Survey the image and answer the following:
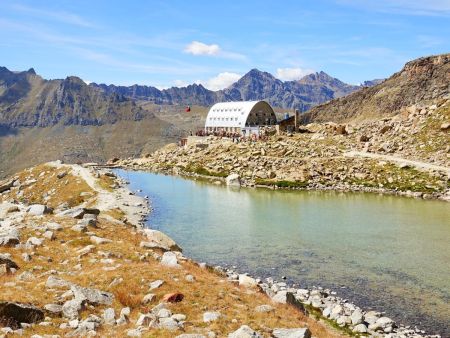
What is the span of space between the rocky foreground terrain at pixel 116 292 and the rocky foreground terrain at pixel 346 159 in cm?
5834

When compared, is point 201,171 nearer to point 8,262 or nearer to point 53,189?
point 53,189

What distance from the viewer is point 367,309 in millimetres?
30328

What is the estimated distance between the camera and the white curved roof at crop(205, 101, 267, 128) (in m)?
152

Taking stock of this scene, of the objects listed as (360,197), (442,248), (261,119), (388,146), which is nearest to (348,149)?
(388,146)

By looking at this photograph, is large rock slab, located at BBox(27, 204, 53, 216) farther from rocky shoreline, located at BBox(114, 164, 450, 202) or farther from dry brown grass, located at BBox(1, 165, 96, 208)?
rocky shoreline, located at BBox(114, 164, 450, 202)

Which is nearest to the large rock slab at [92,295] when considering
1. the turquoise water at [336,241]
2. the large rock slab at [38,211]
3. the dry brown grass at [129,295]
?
the dry brown grass at [129,295]

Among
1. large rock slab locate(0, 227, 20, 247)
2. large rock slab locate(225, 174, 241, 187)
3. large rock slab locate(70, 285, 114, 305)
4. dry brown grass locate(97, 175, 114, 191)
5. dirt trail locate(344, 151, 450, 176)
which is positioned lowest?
dry brown grass locate(97, 175, 114, 191)

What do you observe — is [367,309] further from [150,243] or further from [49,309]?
[49,309]

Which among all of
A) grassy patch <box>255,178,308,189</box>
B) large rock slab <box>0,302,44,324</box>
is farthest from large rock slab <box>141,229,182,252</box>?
grassy patch <box>255,178,308,189</box>

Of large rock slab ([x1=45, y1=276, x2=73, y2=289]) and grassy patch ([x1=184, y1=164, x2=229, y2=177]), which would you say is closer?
large rock slab ([x1=45, y1=276, x2=73, y2=289])

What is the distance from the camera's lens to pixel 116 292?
2188 cm

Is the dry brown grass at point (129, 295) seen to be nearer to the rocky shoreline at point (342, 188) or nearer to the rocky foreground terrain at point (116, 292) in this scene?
Answer: the rocky foreground terrain at point (116, 292)

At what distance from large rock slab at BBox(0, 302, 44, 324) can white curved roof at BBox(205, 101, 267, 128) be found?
5276 inches

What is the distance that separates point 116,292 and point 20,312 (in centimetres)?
499
